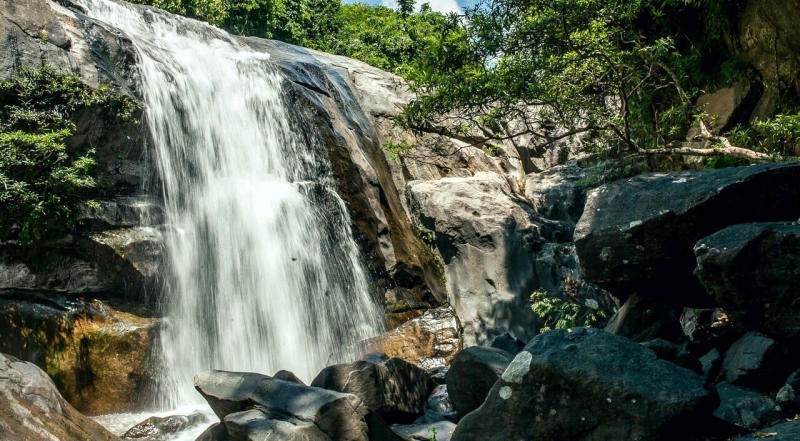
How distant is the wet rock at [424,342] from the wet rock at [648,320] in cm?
529

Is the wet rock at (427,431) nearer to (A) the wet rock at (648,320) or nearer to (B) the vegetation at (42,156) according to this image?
(A) the wet rock at (648,320)

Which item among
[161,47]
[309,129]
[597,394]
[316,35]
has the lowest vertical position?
[597,394]

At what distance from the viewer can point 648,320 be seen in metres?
6.65

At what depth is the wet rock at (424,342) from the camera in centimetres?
1173

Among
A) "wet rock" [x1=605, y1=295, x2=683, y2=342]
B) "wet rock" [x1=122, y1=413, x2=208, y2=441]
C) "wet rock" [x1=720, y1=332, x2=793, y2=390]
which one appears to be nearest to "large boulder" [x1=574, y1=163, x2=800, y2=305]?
"wet rock" [x1=605, y1=295, x2=683, y2=342]

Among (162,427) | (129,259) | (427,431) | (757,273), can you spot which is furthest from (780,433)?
(129,259)

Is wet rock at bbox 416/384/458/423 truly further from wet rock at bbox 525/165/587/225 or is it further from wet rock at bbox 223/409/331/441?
wet rock at bbox 525/165/587/225

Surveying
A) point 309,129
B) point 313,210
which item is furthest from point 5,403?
point 309,129

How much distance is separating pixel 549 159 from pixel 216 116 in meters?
11.8

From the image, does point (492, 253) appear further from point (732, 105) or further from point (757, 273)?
point (757, 273)

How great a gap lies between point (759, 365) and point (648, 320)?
192 cm

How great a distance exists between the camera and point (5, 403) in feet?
17.2

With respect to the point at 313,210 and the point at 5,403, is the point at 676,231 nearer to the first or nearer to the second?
the point at 5,403

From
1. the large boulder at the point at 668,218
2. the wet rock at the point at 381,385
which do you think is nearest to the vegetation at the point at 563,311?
the wet rock at the point at 381,385
